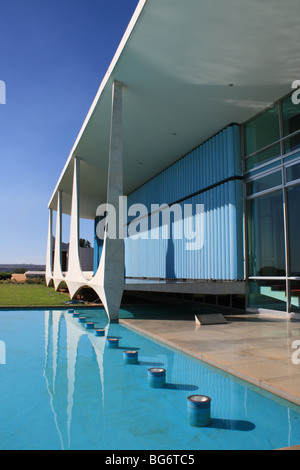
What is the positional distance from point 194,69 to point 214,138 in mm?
4420

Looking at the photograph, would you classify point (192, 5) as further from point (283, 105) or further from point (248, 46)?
point (283, 105)

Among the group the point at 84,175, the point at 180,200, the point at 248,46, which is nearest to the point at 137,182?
the point at 84,175

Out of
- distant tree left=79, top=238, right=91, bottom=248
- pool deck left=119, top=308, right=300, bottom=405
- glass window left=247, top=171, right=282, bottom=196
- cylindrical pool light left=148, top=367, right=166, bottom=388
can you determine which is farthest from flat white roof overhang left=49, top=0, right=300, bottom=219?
distant tree left=79, top=238, right=91, bottom=248

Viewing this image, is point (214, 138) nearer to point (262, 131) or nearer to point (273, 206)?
point (262, 131)

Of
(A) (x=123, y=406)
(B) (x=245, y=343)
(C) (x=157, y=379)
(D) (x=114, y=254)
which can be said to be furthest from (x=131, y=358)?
(D) (x=114, y=254)

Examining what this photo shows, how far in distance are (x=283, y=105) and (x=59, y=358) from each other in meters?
9.93

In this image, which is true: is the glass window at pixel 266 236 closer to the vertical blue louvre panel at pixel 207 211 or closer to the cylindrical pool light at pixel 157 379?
the vertical blue louvre panel at pixel 207 211

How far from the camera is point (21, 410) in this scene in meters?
3.83

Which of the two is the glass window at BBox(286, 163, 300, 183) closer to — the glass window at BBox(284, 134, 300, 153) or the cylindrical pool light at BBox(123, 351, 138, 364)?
the glass window at BBox(284, 134, 300, 153)

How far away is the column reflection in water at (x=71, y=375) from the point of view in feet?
11.7

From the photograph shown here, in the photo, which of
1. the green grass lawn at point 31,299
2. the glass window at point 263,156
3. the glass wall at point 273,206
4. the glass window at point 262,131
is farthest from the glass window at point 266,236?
the green grass lawn at point 31,299

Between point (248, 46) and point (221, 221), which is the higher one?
point (248, 46)

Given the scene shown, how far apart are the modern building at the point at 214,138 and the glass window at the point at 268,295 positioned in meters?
0.03

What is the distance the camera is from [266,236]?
456 inches
